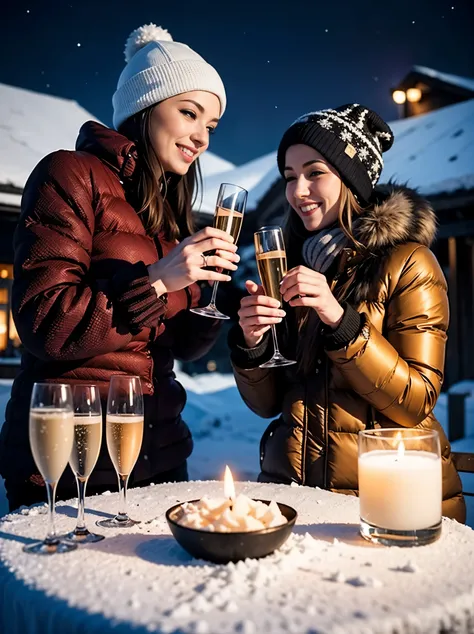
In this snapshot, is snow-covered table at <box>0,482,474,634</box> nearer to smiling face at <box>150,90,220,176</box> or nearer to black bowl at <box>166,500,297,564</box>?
black bowl at <box>166,500,297,564</box>

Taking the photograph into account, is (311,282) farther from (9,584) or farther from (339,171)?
(9,584)

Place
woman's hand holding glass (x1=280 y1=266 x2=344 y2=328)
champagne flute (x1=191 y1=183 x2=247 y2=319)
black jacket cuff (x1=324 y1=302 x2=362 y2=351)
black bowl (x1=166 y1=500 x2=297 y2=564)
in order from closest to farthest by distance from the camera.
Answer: black bowl (x1=166 y1=500 x2=297 y2=564), woman's hand holding glass (x1=280 y1=266 x2=344 y2=328), black jacket cuff (x1=324 y1=302 x2=362 y2=351), champagne flute (x1=191 y1=183 x2=247 y2=319)

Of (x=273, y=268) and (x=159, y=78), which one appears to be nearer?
(x=273, y=268)

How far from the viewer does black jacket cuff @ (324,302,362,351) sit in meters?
1.81

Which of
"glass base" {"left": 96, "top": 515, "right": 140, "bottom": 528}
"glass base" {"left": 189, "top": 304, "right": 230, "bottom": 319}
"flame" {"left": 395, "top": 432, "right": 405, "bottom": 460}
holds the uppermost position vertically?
"glass base" {"left": 189, "top": 304, "right": 230, "bottom": 319}

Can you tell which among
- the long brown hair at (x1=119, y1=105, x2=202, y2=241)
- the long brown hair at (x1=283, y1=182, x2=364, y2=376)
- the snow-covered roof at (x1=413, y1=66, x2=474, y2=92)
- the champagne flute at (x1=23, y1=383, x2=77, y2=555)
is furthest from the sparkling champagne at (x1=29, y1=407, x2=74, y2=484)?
Result: the snow-covered roof at (x1=413, y1=66, x2=474, y2=92)

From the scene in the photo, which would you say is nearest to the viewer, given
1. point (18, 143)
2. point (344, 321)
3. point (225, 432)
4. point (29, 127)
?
point (344, 321)

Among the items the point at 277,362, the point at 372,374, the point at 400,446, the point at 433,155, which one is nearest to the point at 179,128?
the point at 277,362

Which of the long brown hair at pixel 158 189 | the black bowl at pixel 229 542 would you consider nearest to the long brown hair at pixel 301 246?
the long brown hair at pixel 158 189

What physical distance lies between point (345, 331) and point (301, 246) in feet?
2.64

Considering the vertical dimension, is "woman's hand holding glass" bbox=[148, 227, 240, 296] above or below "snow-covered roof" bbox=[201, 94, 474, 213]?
below

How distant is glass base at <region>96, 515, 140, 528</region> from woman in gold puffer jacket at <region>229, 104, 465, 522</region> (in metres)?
0.74

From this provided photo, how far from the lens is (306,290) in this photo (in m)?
1.71

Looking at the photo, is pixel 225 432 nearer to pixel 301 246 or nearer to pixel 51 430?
pixel 301 246
